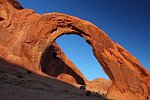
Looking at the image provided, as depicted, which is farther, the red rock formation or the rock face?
the red rock formation

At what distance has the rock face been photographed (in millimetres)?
22438

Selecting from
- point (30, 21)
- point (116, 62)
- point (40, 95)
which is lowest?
point (40, 95)

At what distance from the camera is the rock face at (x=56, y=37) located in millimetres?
22438

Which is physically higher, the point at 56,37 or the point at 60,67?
the point at 56,37

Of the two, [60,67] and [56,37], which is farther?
[60,67]

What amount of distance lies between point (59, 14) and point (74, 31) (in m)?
2.27

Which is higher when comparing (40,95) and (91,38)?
(91,38)

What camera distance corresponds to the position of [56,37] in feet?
84.1

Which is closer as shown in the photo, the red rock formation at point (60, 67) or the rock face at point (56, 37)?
the rock face at point (56, 37)

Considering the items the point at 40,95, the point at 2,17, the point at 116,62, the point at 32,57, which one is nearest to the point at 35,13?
the point at 2,17

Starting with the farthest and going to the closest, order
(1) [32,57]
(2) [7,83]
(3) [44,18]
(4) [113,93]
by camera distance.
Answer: (3) [44,18]
(1) [32,57]
(4) [113,93]
(2) [7,83]

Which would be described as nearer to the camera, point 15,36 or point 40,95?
point 40,95

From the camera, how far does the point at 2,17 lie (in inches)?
1028

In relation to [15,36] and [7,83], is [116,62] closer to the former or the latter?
[15,36]
